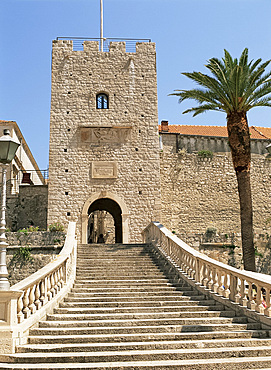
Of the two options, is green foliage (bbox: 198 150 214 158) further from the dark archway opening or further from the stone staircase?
the stone staircase

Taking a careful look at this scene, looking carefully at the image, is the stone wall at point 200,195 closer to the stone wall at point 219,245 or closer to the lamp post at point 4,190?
the stone wall at point 219,245

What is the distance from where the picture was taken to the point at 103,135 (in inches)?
907

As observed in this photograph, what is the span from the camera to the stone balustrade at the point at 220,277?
8727mm

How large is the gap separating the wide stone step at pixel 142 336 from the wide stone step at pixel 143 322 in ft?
1.32

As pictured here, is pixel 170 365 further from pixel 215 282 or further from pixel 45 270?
pixel 215 282

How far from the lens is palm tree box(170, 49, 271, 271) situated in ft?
54.4

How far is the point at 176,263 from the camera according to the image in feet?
45.2

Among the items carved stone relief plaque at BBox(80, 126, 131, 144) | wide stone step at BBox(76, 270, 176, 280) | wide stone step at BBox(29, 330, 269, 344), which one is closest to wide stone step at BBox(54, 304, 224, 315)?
wide stone step at BBox(29, 330, 269, 344)

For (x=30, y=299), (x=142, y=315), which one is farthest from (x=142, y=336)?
(x=30, y=299)

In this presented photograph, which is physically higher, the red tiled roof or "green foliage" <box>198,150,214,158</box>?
the red tiled roof

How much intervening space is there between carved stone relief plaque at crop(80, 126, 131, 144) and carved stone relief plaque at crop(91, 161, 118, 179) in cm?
113

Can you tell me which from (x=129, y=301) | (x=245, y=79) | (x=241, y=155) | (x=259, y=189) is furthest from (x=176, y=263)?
(x=259, y=189)

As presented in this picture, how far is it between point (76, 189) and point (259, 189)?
12.6 metres

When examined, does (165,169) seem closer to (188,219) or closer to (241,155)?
(188,219)
